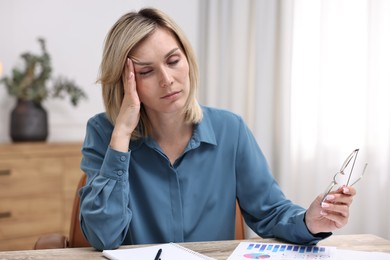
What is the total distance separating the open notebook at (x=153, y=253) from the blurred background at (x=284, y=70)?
1615 millimetres

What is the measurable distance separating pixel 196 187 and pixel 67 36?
292 centimetres

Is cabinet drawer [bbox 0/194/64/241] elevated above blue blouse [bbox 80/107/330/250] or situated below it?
below

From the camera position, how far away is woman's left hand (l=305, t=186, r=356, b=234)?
1448 millimetres

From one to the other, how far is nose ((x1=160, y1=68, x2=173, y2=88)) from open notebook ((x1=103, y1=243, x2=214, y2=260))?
0.49 m

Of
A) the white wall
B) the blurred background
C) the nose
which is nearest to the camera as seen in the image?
the nose

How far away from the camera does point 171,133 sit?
1881 millimetres

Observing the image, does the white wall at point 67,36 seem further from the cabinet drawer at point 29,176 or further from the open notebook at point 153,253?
the open notebook at point 153,253

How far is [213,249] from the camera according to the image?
4.91 ft

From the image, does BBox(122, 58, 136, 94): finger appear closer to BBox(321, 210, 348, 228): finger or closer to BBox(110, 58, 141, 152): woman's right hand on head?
BBox(110, 58, 141, 152): woman's right hand on head

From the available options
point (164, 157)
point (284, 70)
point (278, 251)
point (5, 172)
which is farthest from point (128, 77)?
point (5, 172)

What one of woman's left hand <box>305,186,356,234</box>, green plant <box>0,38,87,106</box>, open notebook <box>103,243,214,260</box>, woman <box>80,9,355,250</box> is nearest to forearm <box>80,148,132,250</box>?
woman <box>80,9,355,250</box>

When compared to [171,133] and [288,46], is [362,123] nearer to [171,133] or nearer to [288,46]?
[288,46]

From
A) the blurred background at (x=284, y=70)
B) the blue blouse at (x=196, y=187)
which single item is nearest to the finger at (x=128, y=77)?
the blue blouse at (x=196, y=187)

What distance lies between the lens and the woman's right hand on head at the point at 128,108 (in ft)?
5.62
